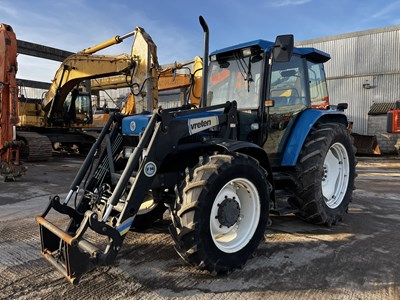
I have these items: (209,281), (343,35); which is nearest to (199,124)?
(209,281)

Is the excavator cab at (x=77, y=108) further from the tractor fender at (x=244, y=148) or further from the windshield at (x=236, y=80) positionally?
the tractor fender at (x=244, y=148)

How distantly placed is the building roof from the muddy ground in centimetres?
1498

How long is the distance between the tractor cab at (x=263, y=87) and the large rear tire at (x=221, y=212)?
1.03 meters

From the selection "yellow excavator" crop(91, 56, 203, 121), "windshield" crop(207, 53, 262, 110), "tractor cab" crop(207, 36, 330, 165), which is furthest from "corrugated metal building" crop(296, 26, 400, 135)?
"windshield" crop(207, 53, 262, 110)

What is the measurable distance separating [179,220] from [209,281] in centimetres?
60

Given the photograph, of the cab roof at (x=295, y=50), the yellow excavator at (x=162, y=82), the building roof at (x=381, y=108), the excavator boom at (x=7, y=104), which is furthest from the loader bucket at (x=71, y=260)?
the building roof at (x=381, y=108)

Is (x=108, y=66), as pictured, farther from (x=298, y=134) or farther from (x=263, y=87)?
(x=298, y=134)

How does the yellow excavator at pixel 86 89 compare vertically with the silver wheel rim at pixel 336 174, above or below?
above

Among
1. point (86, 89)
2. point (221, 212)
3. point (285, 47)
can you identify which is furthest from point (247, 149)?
point (86, 89)

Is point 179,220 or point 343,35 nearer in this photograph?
point 179,220

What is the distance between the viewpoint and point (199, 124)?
3561mm

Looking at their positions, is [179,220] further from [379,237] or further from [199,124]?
[379,237]

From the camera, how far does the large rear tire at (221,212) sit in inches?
117

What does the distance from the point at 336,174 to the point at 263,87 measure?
6.18ft
